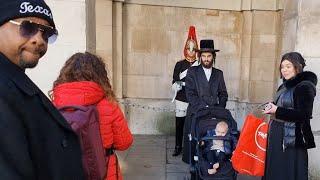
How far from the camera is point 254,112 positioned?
7.27 meters

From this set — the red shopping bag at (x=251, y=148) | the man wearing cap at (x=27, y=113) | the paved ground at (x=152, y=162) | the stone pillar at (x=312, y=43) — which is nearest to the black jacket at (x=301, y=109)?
the red shopping bag at (x=251, y=148)

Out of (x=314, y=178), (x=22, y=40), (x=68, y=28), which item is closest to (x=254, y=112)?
(x=314, y=178)

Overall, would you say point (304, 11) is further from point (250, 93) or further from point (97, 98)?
point (97, 98)

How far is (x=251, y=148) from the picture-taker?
11.3ft

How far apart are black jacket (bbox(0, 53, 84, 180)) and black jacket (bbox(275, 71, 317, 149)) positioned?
7.69 feet

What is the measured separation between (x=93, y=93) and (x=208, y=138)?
168cm

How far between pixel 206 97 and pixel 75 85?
7.31 ft

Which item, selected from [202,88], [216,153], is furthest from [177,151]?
[216,153]

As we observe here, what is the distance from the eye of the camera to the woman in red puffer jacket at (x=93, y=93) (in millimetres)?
2316

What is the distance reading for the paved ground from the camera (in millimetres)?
4883

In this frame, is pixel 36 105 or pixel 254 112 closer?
pixel 36 105

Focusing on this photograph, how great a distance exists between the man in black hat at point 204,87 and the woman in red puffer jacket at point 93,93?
172cm

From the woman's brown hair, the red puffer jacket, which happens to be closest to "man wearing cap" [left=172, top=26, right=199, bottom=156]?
the red puffer jacket

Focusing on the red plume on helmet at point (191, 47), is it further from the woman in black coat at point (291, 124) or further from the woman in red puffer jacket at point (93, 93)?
the woman in red puffer jacket at point (93, 93)
